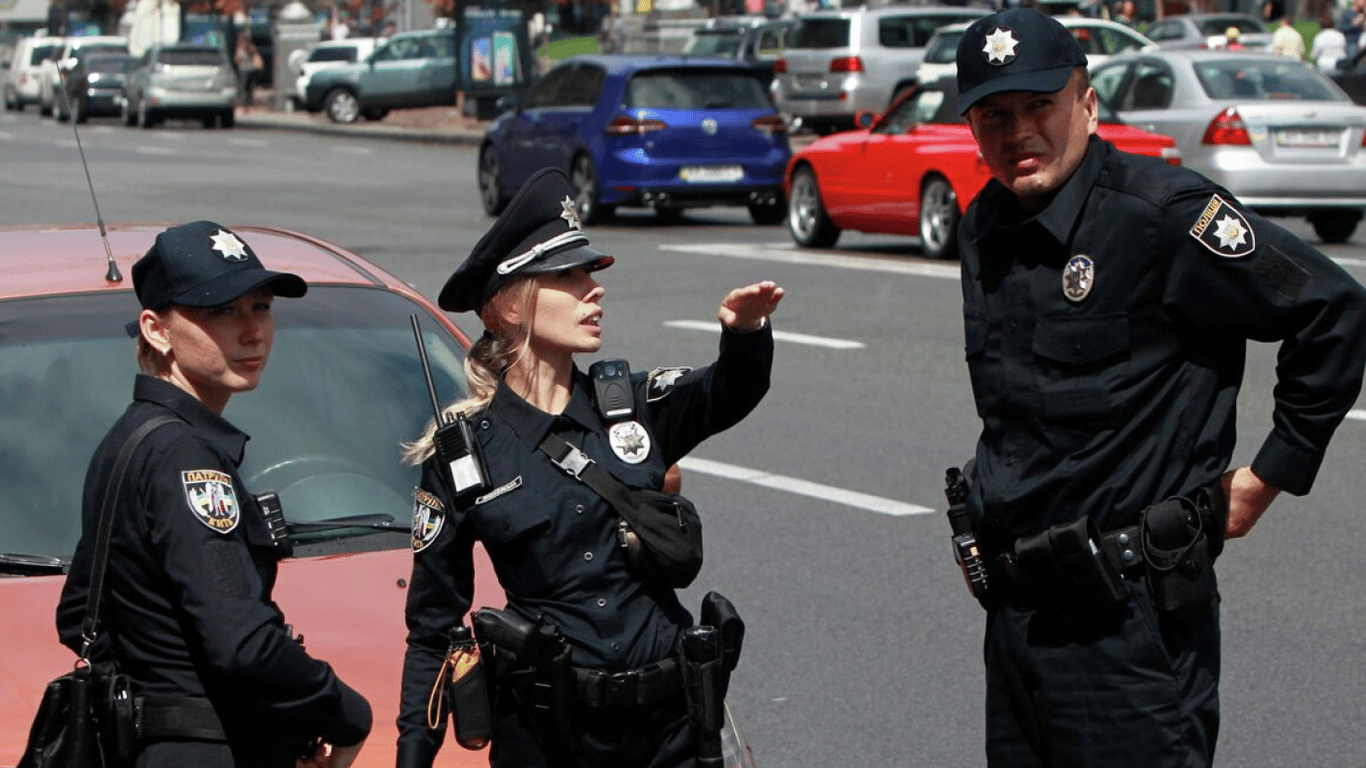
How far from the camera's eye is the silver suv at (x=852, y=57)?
33438 millimetres

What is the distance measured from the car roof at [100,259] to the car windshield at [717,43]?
36.8 meters

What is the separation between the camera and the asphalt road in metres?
6.25

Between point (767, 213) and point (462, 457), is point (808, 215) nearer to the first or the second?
point (767, 213)

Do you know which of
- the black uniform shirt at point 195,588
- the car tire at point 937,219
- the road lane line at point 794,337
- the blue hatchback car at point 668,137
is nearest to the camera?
the black uniform shirt at point 195,588

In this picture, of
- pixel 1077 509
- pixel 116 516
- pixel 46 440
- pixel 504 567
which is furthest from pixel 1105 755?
pixel 46 440

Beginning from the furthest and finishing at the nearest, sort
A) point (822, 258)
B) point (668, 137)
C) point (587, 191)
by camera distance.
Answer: point (587, 191) < point (668, 137) < point (822, 258)

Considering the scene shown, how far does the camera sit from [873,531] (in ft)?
27.5

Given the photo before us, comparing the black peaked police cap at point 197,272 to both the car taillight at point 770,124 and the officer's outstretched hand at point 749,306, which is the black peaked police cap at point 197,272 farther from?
the car taillight at point 770,124

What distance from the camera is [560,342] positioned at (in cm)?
368

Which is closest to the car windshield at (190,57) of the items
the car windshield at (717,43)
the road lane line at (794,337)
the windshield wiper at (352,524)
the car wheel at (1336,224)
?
the car windshield at (717,43)

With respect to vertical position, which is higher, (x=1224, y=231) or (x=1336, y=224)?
(x=1224, y=231)

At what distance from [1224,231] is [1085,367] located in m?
0.32

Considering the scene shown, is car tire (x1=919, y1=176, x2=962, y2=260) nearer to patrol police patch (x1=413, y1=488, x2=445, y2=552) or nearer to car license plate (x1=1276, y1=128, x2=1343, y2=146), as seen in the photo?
car license plate (x1=1276, y1=128, x2=1343, y2=146)

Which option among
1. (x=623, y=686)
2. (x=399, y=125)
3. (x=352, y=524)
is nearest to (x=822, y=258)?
(x=352, y=524)
